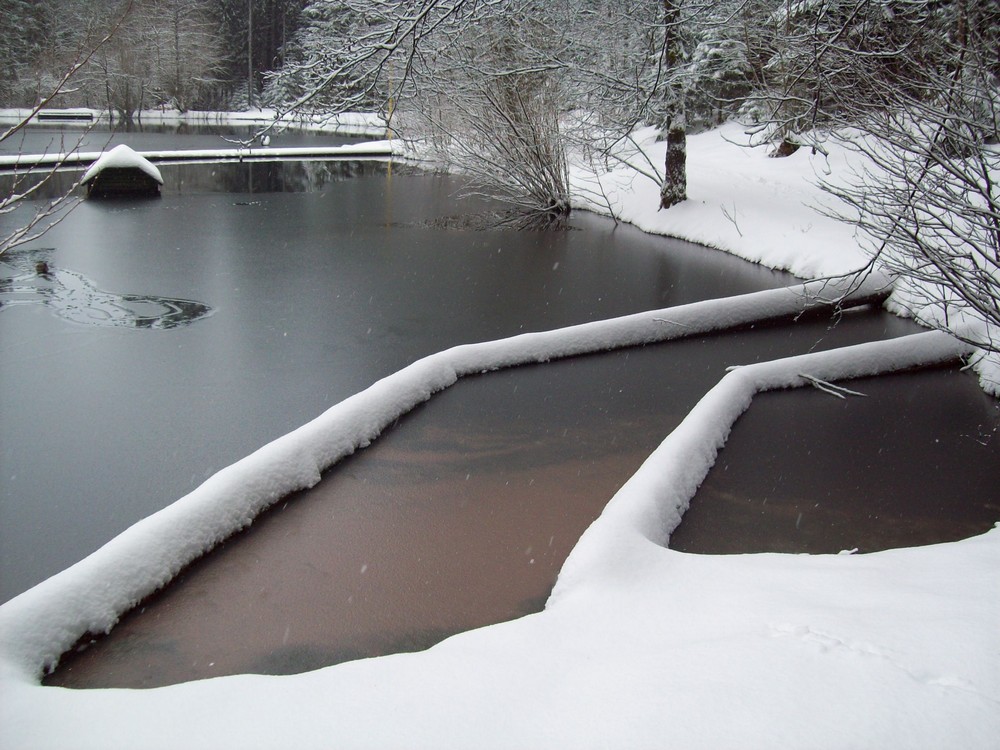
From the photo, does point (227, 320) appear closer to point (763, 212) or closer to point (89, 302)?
point (89, 302)

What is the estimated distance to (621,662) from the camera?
2504 millimetres

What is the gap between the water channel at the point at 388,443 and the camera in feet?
12.4

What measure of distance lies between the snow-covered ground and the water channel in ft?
0.84

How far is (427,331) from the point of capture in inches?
327

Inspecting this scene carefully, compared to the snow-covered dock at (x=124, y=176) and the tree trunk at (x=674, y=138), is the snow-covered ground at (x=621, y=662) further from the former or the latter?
the snow-covered dock at (x=124, y=176)

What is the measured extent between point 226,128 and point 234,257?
28.5 metres

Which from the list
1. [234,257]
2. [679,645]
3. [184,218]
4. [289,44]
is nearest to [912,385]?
[679,645]

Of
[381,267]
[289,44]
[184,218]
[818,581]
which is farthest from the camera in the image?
[289,44]

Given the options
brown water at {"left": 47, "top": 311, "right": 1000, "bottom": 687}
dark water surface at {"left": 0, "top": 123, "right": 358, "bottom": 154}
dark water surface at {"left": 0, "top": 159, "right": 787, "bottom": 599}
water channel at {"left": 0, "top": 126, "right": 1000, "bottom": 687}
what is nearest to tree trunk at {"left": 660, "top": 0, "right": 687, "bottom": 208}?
dark water surface at {"left": 0, "top": 159, "right": 787, "bottom": 599}

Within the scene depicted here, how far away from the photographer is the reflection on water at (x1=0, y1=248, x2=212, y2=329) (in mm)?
8219

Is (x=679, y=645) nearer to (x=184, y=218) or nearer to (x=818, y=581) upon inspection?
(x=818, y=581)

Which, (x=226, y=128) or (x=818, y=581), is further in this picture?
(x=226, y=128)

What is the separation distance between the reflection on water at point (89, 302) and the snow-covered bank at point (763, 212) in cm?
608

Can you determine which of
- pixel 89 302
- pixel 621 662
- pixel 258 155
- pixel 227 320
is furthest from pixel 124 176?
pixel 621 662
